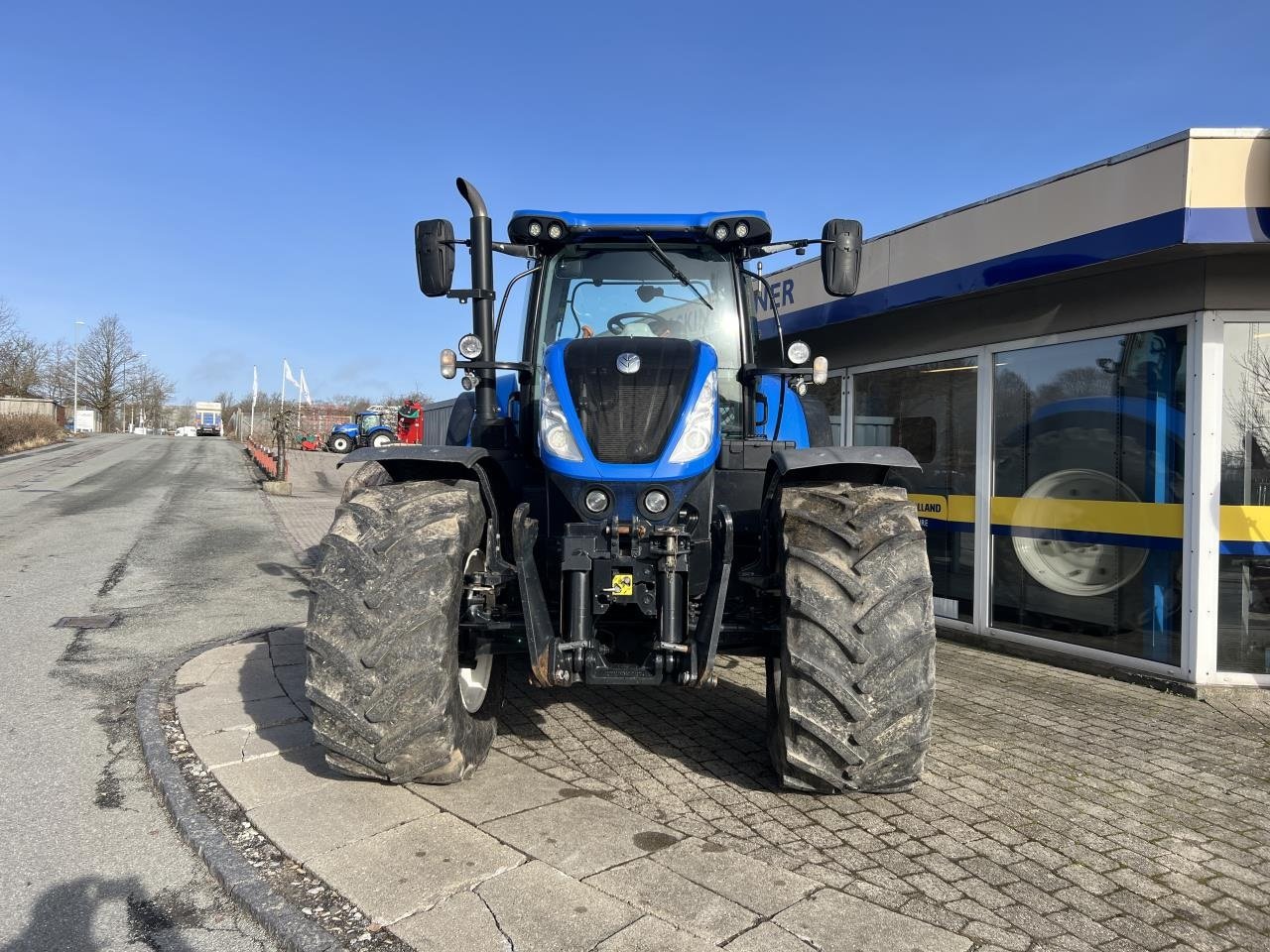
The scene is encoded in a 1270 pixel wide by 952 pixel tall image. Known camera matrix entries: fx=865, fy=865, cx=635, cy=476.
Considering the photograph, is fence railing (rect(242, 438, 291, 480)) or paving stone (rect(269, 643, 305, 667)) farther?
fence railing (rect(242, 438, 291, 480))

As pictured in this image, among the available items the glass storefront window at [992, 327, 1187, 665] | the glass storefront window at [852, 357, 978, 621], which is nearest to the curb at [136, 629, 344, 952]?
the glass storefront window at [992, 327, 1187, 665]

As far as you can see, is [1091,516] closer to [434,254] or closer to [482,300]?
[482,300]

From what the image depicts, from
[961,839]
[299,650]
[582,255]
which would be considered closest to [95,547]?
[299,650]

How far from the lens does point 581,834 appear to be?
330 cm

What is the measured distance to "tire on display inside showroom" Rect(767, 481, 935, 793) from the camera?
3.24 metres

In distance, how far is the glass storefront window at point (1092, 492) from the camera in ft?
19.1

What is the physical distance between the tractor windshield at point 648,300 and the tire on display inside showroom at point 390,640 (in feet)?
5.17

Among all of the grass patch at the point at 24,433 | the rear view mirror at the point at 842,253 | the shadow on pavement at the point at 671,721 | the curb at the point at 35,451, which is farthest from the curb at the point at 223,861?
the grass patch at the point at 24,433

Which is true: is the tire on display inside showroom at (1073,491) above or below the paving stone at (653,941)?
above

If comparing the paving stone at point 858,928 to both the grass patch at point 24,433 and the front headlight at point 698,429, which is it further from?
the grass patch at point 24,433

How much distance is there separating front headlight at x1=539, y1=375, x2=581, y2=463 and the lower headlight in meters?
0.33

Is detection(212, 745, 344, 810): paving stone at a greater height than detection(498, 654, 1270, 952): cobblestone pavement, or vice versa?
detection(212, 745, 344, 810): paving stone

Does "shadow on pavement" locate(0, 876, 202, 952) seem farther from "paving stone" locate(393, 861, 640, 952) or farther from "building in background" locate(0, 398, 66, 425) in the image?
"building in background" locate(0, 398, 66, 425)

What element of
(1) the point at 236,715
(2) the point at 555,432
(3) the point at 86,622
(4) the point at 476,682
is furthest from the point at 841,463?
(3) the point at 86,622
